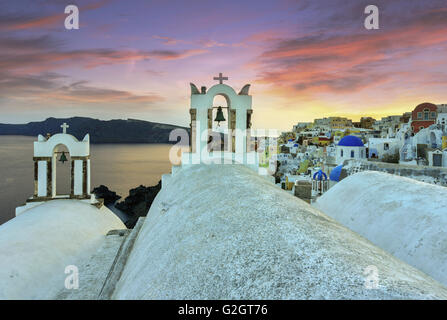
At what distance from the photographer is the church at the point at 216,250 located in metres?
2.01

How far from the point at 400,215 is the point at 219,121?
4.89 metres

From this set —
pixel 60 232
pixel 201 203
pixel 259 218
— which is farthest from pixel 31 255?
pixel 259 218

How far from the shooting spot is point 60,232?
704 cm

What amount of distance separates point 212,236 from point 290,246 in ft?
2.72

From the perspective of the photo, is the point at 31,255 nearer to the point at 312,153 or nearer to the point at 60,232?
the point at 60,232

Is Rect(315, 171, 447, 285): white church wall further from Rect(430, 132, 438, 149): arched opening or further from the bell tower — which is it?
Rect(430, 132, 438, 149): arched opening

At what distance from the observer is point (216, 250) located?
259cm

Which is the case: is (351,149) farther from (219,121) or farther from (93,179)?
(93,179)

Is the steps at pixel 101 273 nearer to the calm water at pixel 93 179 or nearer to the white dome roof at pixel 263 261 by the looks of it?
the white dome roof at pixel 263 261

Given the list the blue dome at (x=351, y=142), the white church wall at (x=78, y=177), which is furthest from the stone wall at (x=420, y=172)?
the blue dome at (x=351, y=142)

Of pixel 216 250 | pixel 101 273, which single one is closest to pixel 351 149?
pixel 101 273

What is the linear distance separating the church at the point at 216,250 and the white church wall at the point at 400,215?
0.56 metres

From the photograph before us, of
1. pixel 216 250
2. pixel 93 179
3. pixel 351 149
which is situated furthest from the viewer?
pixel 93 179

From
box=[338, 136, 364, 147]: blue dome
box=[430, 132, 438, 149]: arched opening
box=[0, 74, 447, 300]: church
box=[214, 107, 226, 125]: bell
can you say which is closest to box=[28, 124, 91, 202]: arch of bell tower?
box=[0, 74, 447, 300]: church
